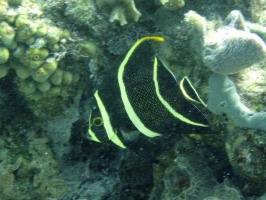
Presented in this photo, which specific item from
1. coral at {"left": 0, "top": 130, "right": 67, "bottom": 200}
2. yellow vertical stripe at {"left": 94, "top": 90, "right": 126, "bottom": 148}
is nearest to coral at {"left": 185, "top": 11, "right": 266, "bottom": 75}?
yellow vertical stripe at {"left": 94, "top": 90, "right": 126, "bottom": 148}

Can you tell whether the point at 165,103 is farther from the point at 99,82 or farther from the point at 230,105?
the point at 99,82

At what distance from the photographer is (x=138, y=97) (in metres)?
2.11

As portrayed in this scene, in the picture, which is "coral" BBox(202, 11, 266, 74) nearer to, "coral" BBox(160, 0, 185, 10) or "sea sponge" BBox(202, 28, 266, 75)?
"sea sponge" BBox(202, 28, 266, 75)

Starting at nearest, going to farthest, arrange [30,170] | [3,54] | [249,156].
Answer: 1. [249,156]
2. [3,54]
3. [30,170]

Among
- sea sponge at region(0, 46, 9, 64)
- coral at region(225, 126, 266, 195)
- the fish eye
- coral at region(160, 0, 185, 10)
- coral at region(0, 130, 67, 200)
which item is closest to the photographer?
the fish eye

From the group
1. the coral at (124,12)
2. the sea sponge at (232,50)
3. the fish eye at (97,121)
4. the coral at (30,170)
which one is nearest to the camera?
the fish eye at (97,121)

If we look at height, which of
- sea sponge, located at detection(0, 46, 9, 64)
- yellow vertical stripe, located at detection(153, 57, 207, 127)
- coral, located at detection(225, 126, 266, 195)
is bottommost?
coral, located at detection(225, 126, 266, 195)

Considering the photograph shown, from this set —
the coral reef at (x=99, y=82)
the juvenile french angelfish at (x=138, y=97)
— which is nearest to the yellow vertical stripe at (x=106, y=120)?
the juvenile french angelfish at (x=138, y=97)

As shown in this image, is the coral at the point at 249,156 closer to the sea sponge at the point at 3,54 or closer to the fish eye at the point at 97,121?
the fish eye at the point at 97,121

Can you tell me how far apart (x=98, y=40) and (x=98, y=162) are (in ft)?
4.34

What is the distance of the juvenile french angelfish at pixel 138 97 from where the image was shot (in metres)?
2.11

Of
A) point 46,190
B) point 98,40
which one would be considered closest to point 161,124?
point 98,40

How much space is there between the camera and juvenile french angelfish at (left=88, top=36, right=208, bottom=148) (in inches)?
83.0

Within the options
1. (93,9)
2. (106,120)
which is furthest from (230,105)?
(93,9)
